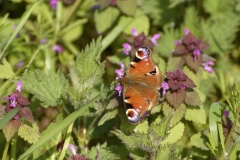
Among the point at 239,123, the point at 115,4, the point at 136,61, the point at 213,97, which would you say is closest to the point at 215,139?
the point at 239,123

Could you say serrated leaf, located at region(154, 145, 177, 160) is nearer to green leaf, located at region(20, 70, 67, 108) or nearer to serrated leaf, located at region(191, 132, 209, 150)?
serrated leaf, located at region(191, 132, 209, 150)

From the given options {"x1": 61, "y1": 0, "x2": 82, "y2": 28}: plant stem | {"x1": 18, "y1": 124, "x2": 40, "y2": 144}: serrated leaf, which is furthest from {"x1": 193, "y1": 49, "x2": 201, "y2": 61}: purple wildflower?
{"x1": 61, "y1": 0, "x2": 82, "y2": 28}: plant stem

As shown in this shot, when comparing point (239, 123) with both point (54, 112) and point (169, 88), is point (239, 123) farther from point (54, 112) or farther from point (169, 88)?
point (54, 112)

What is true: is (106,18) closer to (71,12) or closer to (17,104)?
(71,12)

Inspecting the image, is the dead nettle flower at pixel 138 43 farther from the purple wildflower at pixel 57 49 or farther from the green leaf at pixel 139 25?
the purple wildflower at pixel 57 49

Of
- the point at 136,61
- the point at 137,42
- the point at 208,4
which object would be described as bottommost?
the point at 208,4

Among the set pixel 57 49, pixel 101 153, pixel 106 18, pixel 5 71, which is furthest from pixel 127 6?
pixel 101 153

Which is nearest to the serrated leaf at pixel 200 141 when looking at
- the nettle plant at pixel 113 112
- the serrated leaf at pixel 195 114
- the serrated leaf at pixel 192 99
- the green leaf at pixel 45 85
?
the nettle plant at pixel 113 112
